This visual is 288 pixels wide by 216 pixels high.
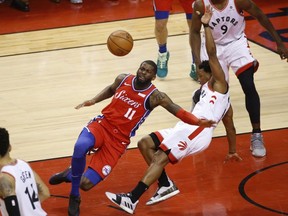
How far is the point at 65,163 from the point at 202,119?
1808 millimetres

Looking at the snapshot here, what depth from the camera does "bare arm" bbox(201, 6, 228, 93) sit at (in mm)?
8086

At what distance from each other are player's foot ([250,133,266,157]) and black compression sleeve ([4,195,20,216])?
362 cm

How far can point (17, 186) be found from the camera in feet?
18.8

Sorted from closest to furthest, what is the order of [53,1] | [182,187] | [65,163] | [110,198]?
[110,198] → [182,187] → [65,163] → [53,1]

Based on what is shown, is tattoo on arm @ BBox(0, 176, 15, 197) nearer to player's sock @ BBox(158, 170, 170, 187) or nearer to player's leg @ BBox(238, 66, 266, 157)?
player's sock @ BBox(158, 170, 170, 187)

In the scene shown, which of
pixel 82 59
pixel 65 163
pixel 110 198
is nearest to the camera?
pixel 110 198

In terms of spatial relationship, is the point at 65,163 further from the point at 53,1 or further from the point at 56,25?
the point at 53,1

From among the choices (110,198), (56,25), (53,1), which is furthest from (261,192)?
(53,1)

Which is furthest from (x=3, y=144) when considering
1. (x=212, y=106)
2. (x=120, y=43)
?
(x=120, y=43)

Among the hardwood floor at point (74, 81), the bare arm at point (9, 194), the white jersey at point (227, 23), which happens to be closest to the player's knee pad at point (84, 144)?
the hardwood floor at point (74, 81)

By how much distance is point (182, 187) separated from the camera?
7988mm

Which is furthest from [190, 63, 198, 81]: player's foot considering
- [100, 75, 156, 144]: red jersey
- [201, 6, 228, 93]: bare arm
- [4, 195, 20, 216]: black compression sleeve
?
[4, 195, 20, 216]: black compression sleeve

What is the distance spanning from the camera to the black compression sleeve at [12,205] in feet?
18.3

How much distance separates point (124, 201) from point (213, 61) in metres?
1.71
